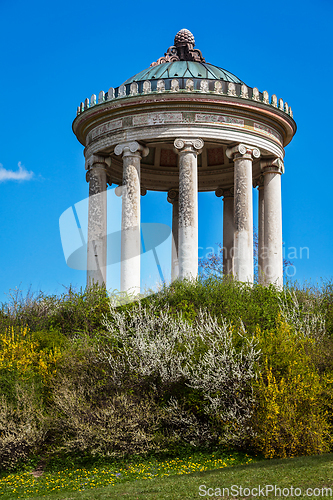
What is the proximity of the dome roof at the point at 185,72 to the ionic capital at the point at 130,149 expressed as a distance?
5202mm

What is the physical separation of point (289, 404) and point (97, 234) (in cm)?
2119

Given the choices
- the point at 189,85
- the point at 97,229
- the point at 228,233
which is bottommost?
the point at 97,229

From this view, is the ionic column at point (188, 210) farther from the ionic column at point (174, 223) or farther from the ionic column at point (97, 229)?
the ionic column at point (174, 223)

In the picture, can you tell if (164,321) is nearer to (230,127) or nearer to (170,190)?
(230,127)

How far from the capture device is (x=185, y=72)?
44.9 meters

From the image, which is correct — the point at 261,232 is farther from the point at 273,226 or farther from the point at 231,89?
the point at 231,89

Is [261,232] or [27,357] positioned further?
[261,232]

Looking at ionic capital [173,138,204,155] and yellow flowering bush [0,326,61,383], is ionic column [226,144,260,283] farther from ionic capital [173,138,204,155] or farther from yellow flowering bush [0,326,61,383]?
yellow flowering bush [0,326,61,383]

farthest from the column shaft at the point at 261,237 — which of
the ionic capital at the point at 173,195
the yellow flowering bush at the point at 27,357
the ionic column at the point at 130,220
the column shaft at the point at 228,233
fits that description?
the yellow flowering bush at the point at 27,357

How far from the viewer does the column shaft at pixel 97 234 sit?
42.7 m

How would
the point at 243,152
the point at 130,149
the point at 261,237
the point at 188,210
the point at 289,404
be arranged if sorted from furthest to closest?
1. the point at 261,237
2. the point at 243,152
3. the point at 130,149
4. the point at 188,210
5. the point at 289,404

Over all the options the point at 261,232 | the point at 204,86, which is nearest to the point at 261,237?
the point at 261,232

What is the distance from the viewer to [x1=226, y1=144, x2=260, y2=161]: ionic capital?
41656mm

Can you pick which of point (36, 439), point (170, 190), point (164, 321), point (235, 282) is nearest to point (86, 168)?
point (170, 190)
